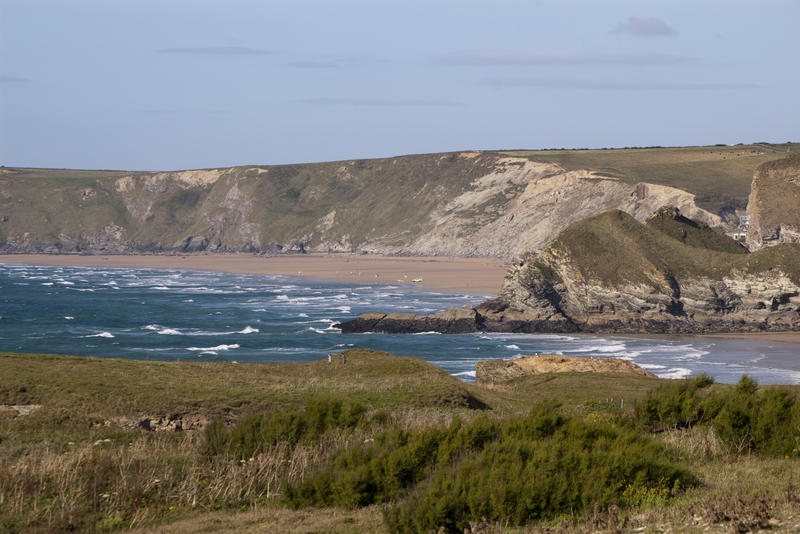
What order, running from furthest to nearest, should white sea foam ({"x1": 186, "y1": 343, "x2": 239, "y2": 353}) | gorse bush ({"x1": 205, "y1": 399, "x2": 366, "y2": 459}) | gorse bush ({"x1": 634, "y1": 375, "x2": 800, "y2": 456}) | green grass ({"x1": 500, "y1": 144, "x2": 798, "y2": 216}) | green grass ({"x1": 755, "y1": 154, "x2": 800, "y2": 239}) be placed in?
green grass ({"x1": 500, "y1": 144, "x2": 798, "y2": 216})
green grass ({"x1": 755, "y1": 154, "x2": 800, "y2": 239})
white sea foam ({"x1": 186, "y1": 343, "x2": 239, "y2": 353})
gorse bush ({"x1": 205, "y1": 399, "x2": 366, "y2": 459})
gorse bush ({"x1": 634, "y1": 375, "x2": 800, "y2": 456})

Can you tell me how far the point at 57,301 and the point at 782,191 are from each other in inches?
3263

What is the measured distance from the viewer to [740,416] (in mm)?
17297

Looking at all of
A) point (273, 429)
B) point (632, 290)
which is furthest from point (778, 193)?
point (273, 429)

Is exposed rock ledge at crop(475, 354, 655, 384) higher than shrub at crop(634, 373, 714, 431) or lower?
lower

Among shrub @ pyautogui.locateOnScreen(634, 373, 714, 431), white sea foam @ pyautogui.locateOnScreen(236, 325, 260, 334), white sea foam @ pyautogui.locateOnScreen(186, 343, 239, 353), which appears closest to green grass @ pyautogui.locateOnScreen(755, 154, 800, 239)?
white sea foam @ pyautogui.locateOnScreen(236, 325, 260, 334)

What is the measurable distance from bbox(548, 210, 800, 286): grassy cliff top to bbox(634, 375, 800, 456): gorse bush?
57.8 m

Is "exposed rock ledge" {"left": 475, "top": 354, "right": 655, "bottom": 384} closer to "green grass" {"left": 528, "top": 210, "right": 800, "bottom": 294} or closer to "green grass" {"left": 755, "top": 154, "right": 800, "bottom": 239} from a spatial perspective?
"green grass" {"left": 528, "top": 210, "right": 800, "bottom": 294}

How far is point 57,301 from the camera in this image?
10119 cm

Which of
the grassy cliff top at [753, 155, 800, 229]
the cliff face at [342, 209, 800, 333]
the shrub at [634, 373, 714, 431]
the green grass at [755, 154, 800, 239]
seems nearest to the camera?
the shrub at [634, 373, 714, 431]

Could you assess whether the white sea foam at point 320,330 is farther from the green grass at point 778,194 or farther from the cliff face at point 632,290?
the green grass at point 778,194

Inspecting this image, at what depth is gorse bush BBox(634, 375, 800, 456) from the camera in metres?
16.8

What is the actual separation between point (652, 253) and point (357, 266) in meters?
83.1

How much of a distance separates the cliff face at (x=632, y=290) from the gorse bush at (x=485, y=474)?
59.6 metres

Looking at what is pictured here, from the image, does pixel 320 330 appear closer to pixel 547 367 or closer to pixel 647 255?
pixel 647 255
